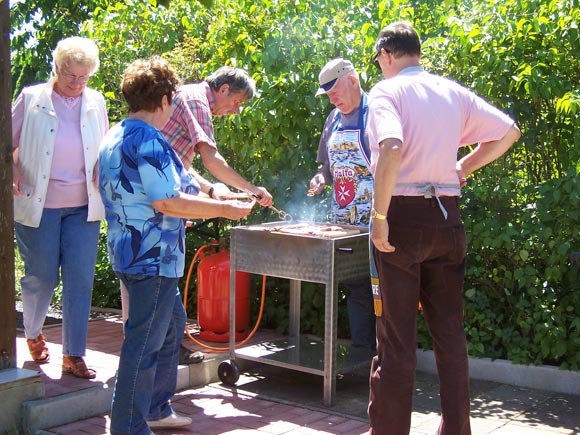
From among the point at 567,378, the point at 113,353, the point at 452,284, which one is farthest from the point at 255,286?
the point at 452,284

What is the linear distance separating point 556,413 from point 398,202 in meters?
1.92

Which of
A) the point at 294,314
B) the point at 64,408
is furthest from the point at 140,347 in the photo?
the point at 294,314

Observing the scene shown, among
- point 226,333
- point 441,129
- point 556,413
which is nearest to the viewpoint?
point 441,129

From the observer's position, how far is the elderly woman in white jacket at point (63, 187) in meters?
4.88

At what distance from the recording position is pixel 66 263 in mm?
5031

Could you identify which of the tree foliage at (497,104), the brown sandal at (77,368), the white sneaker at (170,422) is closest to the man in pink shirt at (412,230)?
the white sneaker at (170,422)

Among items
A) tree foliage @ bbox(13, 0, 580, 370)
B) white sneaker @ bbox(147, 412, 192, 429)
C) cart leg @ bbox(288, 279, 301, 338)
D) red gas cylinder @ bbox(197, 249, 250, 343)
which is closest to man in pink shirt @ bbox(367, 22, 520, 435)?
white sneaker @ bbox(147, 412, 192, 429)

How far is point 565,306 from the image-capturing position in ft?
17.3

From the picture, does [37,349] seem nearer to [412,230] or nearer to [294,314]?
[294,314]

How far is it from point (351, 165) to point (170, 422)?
1958 millimetres

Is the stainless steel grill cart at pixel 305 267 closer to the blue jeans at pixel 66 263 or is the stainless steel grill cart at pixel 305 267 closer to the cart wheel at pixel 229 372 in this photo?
the cart wheel at pixel 229 372

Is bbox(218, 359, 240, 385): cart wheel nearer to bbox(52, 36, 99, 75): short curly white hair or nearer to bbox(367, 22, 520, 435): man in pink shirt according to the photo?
bbox(367, 22, 520, 435): man in pink shirt

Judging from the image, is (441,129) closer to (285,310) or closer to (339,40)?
(339,40)

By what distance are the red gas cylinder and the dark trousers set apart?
2.25 m
